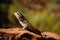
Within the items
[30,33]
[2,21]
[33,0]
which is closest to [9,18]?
[2,21]

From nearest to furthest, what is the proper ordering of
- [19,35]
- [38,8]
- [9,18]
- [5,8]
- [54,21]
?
[19,35], [54,21], [9,18], [5,8], [38,8]

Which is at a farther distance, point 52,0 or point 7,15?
point 52,0

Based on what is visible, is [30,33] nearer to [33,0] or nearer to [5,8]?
[5,8]

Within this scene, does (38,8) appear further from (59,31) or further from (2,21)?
(59,31)

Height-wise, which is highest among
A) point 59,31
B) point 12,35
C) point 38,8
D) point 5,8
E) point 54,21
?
point 38,8

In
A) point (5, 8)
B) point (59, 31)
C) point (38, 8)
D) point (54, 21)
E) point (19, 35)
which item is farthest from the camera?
point (38, 8)

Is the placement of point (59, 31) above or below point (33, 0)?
below
